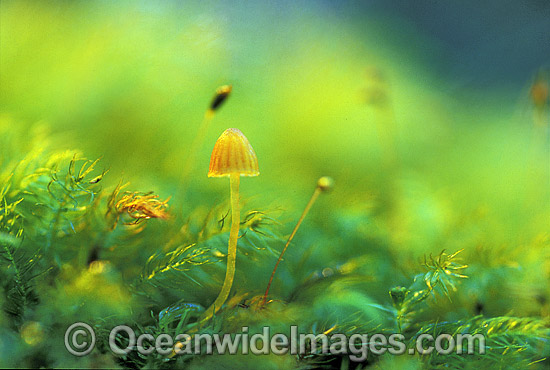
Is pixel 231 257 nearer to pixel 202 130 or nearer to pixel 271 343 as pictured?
pixel 271 343

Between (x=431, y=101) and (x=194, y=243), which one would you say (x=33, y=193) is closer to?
(x=194, y=243)

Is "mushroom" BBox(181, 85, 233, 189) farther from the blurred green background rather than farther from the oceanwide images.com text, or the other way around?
the oceanwide images.com text

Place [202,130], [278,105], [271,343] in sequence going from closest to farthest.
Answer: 1. [271,343]
2. [202,130]
3. [278,105]

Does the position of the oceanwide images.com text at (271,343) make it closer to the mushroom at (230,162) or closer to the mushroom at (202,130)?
the mushroom at (230,162)

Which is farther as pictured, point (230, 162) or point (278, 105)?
point (278, 105)

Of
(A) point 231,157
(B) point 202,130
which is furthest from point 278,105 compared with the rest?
(A) point 231,157

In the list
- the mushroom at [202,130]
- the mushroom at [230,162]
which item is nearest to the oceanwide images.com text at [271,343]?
the mushroom at [230,162]

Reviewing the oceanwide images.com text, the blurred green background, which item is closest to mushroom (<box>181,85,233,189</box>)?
the blurred green background

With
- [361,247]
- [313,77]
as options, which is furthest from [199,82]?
[361,247]
